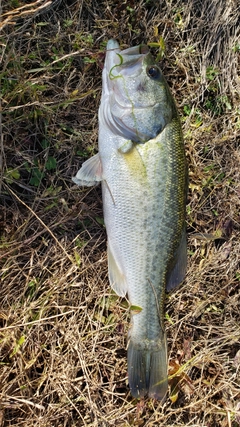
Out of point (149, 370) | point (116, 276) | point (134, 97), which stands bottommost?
point (149, 370)

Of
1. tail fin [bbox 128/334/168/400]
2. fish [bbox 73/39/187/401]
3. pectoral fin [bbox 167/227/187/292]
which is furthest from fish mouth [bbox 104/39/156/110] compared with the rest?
tail fin [bbox 128/334/168/400]

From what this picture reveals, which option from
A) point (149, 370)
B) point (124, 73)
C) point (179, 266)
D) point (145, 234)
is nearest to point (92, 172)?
point (145, 234)

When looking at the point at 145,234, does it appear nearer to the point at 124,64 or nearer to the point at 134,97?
the point at 134,97

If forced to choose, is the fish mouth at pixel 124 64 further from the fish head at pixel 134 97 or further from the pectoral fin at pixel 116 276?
the pectoral fin at pixel 116 276

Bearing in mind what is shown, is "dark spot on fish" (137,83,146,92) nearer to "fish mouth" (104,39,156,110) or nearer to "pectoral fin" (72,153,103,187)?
"fish mouth" (104,39,156,110)

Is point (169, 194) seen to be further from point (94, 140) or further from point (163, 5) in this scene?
point (163, 5)
